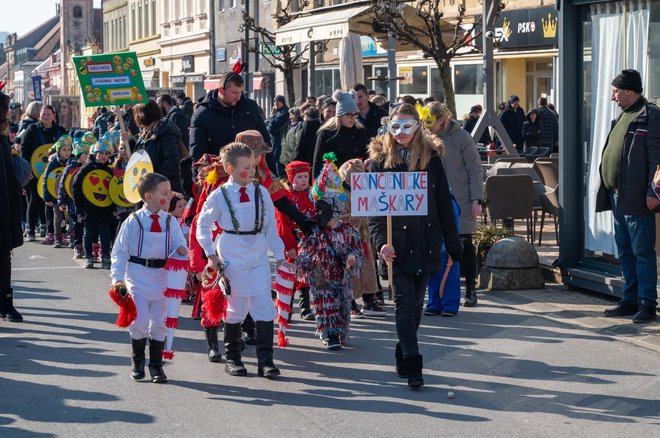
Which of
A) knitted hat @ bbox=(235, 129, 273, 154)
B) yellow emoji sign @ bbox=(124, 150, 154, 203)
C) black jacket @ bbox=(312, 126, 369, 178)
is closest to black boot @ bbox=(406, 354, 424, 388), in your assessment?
knitted hat @ bbox=(235, 129, 273, 154)

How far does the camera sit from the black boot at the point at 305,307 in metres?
10.9

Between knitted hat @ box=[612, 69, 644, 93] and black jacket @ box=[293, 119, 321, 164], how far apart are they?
338cm

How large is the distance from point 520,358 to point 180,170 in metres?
3.70

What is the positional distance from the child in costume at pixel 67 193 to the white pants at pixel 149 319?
731 cm

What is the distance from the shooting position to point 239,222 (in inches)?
325

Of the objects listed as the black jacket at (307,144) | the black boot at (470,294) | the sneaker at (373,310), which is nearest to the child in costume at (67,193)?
the black jacket at (307,144)

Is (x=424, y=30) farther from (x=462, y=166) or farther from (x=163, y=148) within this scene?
(x=462, y=166)

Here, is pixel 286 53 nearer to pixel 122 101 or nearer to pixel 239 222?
pixel 122 101

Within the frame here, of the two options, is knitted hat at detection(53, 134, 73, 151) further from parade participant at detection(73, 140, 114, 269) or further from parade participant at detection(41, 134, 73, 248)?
parade participant at detection(73, 140, 114, 269)

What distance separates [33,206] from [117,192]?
404cm

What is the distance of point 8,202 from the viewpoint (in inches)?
420

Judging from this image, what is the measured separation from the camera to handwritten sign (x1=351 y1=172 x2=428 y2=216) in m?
7.93

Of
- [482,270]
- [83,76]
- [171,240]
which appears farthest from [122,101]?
[171,240]

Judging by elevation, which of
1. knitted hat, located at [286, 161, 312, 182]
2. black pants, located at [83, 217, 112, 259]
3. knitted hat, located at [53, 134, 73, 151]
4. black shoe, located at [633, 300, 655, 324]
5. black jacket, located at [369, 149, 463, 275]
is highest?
knitted hat, located at [53, 134, 73, 151]
